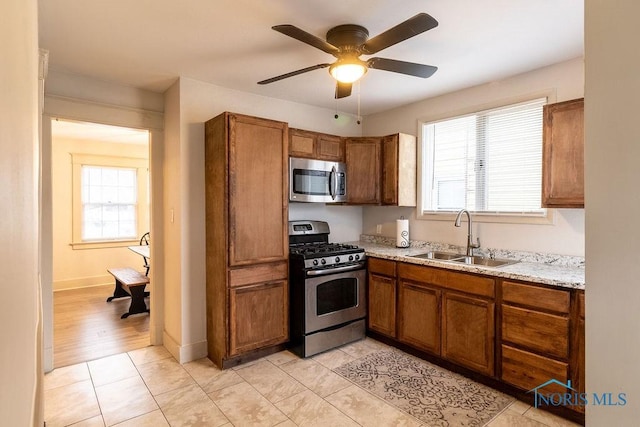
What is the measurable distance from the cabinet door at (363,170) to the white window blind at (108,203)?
4.52m

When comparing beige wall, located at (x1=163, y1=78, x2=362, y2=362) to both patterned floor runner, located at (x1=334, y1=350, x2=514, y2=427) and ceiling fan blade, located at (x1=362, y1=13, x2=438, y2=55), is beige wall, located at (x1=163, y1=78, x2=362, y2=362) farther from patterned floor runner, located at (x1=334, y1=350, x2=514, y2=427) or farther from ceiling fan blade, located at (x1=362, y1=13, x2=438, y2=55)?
ceiling fan blade, located at (x1=362, y1=13, x2=438, y2=55)

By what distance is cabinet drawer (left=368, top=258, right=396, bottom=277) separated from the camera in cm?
338

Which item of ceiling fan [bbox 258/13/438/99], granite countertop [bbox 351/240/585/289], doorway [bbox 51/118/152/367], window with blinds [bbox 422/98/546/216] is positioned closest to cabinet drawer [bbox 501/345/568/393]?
granite countertop [bbox 351/240/585/289]

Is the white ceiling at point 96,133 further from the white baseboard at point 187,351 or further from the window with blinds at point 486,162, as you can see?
the window with blinds at point 486,162

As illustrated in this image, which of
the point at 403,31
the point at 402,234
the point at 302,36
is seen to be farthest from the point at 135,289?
the point at 403,31

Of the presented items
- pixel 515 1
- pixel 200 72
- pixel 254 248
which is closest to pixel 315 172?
pixel 254 248

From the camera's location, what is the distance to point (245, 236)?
303cm

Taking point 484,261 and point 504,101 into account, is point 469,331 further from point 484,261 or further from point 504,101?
point 504,101

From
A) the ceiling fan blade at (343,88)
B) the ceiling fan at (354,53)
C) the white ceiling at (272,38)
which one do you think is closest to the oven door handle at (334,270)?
the ceiling fan blade at (343,88)

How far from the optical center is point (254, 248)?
3.09 metres

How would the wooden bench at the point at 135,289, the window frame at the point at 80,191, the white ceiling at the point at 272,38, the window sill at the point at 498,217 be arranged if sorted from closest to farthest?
1. the white ceiling at the point at 272,38
2. the window sill at the point at 498,217
3. the wooden bench at the point at 135,289
4. the window frame at the point at 80,191

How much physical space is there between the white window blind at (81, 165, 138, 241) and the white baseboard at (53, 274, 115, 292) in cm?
70

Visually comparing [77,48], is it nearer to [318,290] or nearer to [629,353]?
[318,290]

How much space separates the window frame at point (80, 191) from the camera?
5.82 m
